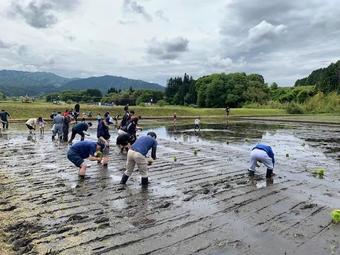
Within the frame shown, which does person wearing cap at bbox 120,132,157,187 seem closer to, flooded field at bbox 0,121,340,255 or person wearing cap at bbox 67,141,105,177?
flooded field at bbox 0,121,340,255

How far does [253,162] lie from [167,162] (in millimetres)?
4386

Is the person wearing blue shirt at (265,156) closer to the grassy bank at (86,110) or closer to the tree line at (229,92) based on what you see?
the grassy bank at (86,110)

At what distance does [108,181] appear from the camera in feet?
40.9

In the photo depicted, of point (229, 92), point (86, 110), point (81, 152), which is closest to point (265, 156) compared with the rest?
point (81, 152)

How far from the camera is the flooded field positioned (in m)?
7.11

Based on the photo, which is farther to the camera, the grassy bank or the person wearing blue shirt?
the grassy bank

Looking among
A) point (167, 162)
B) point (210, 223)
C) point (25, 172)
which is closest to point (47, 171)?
point (25, 172)

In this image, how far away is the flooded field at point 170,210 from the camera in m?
7.11

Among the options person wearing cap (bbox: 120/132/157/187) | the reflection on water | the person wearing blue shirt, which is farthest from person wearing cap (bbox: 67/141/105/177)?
the reflection on water

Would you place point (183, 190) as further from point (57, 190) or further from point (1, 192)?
point (1, 192)

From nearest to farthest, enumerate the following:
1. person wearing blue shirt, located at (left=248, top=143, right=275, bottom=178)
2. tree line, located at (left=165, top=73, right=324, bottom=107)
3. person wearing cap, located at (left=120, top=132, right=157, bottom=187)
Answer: person wearing cap, located at (left=120, top=132, right=157, bottom=187), person wearing blue shirt, located at (left=248, top=143, right=275, bottom=178), tree line, located at (left=165, top=73, right=324, bottom=107)

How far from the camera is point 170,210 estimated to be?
9.28 meters

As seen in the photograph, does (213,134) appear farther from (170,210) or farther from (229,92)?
(229,92)

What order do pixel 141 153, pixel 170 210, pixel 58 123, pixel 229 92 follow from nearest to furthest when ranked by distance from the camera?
pixel 170 210
pixel 141 153
pixel 58 123
pixel 229 92
